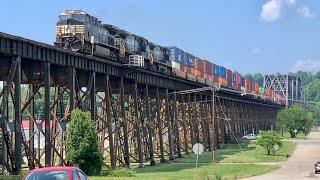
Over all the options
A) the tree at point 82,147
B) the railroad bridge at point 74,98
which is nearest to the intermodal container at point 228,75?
the railroad bridge at point 74,98

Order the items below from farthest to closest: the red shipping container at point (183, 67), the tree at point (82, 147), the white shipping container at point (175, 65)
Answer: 1. the red shipping container at point (183, 67)
2. the white shipping container at point (175, 65)
3. the tree at point (82, 147)

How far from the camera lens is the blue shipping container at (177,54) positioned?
76.2 meters

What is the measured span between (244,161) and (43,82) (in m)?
31.8

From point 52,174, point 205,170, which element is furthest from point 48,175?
point 205,170

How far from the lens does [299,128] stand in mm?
151750

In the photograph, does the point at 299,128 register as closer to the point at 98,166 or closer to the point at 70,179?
the point at 98,166

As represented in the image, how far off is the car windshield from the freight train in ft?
106

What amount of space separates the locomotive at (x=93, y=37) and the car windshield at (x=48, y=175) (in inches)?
1273

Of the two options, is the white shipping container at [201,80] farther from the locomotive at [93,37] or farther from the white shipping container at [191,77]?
the locomotive at [93,37]

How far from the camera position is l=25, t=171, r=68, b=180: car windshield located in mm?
17359

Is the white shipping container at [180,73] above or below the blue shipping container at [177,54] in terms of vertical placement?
below

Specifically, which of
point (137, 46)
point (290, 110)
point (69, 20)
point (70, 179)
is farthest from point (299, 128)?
point (70, 179)

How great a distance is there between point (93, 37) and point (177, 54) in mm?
28706

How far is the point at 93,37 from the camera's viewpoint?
50.7 m
